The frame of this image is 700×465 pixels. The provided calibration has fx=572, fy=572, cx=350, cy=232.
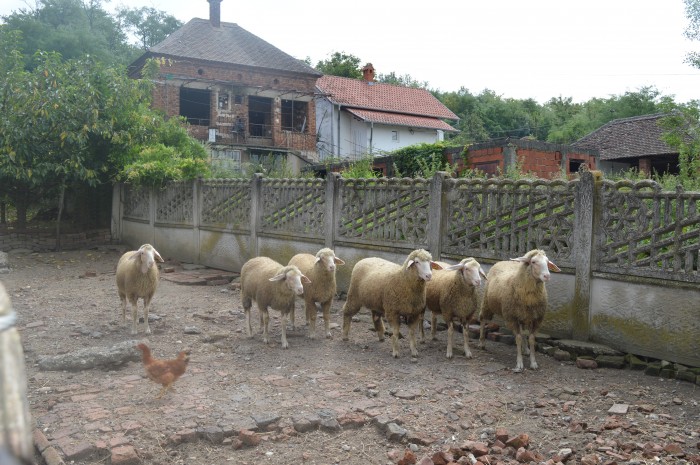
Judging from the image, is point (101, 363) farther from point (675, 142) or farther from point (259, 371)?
point (675, 142)

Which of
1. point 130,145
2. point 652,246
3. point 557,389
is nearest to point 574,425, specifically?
point 557,389

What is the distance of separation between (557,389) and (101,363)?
5200 mm

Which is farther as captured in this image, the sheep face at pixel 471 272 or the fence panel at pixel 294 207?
the fence panel at pixel 294 207

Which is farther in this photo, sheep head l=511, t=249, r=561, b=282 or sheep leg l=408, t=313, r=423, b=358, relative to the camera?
sheep leg l=408, t=313, r=423, b=358

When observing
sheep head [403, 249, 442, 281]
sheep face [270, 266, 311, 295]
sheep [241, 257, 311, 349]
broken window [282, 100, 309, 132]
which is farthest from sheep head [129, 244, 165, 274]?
broken window [282, 100, 309, 132]

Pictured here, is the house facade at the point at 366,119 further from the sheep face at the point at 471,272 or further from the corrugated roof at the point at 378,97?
the sheep face at the point at 471,272

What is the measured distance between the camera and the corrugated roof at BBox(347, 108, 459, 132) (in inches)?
1272

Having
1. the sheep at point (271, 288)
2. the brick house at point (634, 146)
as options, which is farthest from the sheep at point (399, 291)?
the brick house at point (634, 146)

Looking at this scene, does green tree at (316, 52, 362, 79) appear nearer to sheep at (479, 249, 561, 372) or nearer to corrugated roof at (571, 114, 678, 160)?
corrugated roof at (571, 114, 678, 160)

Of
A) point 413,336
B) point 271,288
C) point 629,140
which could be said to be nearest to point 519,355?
point 413,336

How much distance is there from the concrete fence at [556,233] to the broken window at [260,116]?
19386 millimetres

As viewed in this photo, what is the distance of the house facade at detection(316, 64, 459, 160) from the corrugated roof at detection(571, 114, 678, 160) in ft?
31.3

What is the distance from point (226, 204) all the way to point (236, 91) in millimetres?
17461

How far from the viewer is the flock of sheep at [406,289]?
7.04 m
